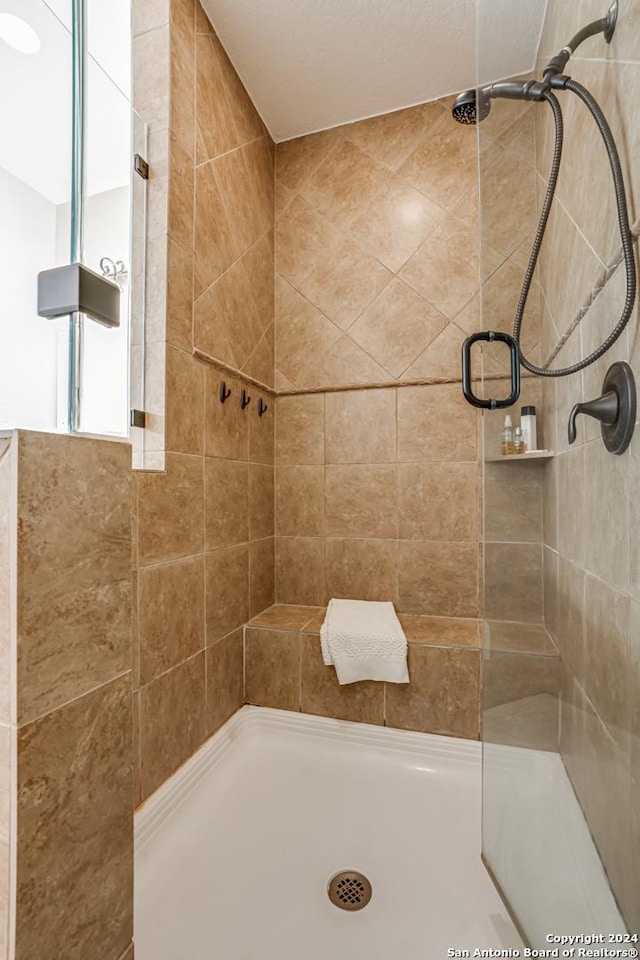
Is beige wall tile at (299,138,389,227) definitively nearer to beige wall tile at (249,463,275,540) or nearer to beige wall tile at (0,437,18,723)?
beige wall tile at (249,463,275,540)

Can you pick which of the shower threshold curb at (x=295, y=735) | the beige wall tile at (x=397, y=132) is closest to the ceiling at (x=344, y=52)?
the beige wall tile at (x=397, y=132)

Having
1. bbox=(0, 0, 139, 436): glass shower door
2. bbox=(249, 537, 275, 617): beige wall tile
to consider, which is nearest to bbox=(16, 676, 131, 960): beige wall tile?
bbox=(0, 0, 139, 436): glass shower door

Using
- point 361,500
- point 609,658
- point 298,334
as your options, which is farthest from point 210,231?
point 609,658

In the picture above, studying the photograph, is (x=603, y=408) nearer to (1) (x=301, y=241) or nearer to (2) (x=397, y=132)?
(1) (x=301, y=241)

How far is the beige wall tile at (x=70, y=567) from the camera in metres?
0.40

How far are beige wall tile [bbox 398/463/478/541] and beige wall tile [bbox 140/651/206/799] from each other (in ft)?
3.24

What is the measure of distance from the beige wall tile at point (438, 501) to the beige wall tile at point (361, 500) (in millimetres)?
48

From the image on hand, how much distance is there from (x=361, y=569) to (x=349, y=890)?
1067mm

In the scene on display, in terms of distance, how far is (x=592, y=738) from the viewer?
31.0 inches

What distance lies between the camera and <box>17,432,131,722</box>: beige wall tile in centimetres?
40

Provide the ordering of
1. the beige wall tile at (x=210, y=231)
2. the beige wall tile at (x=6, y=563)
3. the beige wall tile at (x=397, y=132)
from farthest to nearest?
the beige wall tile at (x=397, y=132) < the beige wall tile at (x=210, y=231) < the beige wall tile at (x=6, y=563)

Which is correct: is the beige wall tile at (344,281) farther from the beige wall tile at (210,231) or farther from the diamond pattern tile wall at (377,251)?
the beige wall tile at (210,231)

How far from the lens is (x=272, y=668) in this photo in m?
1.61

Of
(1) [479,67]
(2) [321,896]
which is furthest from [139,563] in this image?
(1) [479,67]
